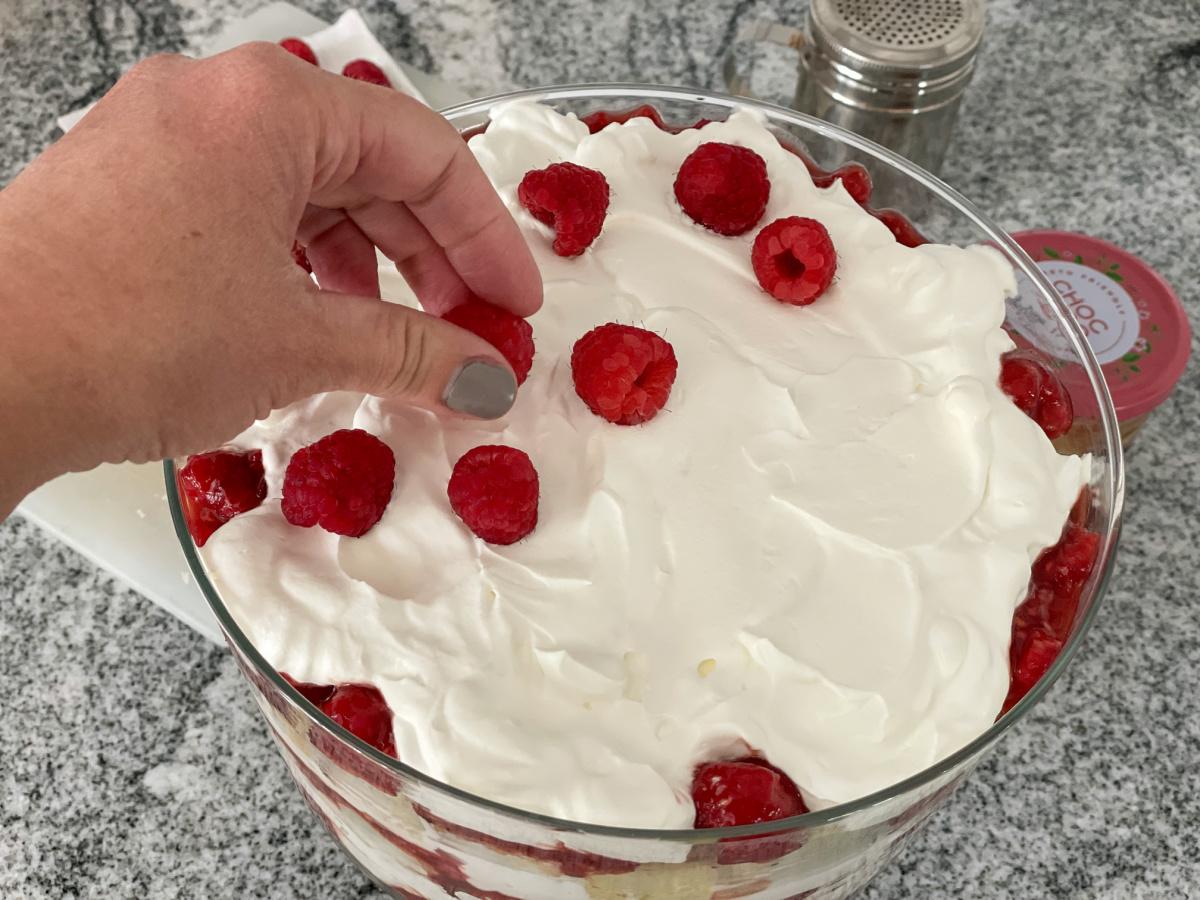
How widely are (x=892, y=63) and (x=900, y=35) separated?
5 cm

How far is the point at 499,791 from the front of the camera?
2.61 ft

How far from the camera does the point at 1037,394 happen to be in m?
1.08

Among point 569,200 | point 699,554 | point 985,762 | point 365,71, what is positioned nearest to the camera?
point 699,554

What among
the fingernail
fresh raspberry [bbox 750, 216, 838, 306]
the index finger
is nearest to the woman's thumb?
the fingernail

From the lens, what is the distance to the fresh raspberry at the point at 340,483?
0.88 meters

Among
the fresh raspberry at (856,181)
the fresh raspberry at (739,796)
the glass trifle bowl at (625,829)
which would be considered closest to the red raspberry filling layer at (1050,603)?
the glass trifle bowl at (625,829)

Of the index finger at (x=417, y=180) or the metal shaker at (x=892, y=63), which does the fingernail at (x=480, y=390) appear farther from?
the metal shaker at (x=892, y=63)

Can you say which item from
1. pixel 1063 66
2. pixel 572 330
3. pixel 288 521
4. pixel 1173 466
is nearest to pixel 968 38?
pixel 1063 66

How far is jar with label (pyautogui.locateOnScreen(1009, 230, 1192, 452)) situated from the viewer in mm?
1314

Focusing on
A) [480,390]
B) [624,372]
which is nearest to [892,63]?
[624,372]

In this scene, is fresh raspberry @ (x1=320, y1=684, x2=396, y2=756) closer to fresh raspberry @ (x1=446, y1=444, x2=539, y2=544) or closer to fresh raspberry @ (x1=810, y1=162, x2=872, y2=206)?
fresh raspberry @ (x1=446, y1=444, x2=539, y2=544)

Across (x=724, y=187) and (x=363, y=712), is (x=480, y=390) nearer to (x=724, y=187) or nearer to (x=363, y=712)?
(x=363, y=712)

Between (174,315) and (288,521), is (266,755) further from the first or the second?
(174,315)

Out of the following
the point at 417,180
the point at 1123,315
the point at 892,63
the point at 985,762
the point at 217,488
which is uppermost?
the point at 417,180
